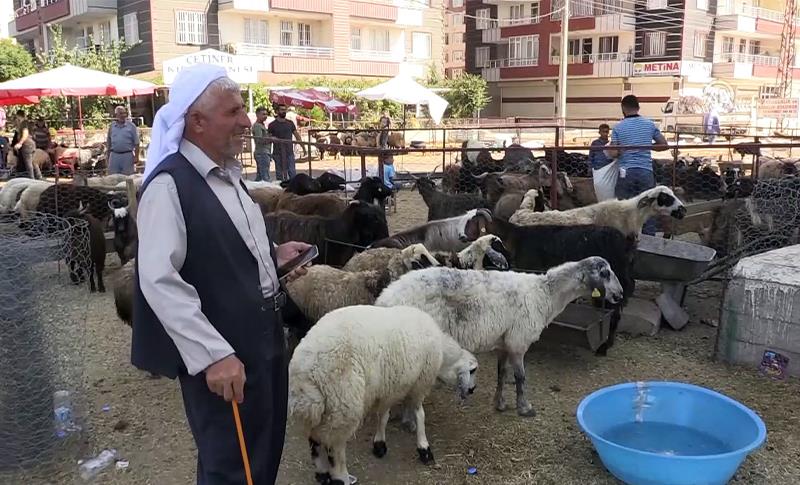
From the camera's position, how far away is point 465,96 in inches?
1451

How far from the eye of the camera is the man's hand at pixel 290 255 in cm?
275

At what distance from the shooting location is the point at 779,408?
4.69 m

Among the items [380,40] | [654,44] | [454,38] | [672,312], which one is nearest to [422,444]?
[672,312]

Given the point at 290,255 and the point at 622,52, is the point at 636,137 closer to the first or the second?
the point at 290,255

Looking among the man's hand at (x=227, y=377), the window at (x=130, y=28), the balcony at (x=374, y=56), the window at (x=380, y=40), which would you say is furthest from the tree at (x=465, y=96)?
the man's hand at (x=227, y=377)

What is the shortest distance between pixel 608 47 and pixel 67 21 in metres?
31.9

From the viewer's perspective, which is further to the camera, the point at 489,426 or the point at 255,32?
the point at 255,32

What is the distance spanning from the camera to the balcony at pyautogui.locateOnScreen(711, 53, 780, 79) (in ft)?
134

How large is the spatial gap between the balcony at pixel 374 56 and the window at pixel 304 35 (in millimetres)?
2356

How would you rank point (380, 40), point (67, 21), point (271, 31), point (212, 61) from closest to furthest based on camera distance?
point (212, 61) < point (271, 31) < point (67, 21) < point (380, 40)

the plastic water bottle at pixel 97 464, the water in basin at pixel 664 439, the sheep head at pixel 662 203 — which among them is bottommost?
the plastic water bottle at pixel 97 464

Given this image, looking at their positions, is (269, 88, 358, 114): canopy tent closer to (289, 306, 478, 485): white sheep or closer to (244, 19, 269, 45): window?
(244, 19, 269, 45): window

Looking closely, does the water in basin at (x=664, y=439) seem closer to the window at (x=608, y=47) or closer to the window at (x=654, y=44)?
the window at (x=654, y=44)

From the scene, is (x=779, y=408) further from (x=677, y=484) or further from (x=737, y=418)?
(x=677, y=484)
